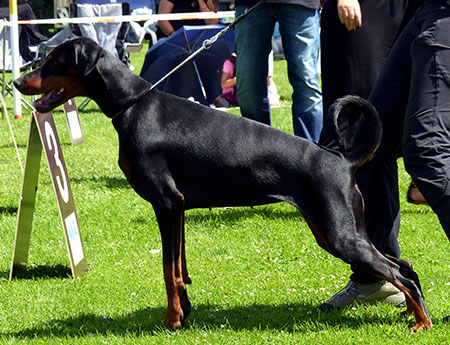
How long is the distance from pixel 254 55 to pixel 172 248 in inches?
96.9

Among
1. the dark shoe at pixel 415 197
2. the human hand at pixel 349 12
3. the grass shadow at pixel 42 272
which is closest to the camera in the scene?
the human hand at pixel 349 12

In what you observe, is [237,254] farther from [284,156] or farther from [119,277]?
[284,156]

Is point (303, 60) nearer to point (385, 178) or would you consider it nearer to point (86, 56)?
point (385, 178)

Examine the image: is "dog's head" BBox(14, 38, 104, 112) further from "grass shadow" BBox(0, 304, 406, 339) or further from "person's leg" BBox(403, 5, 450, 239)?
"person's leg" BBox(403, 5, 450, 239)

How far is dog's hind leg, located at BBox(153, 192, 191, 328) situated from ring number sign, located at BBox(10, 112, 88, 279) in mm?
1004

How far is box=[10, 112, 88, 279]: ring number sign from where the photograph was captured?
4223mm

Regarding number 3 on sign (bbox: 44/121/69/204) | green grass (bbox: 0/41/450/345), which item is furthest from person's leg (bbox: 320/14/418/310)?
number 3 on sign (bbox: 44/121/69/204)

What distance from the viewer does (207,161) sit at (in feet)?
10.9

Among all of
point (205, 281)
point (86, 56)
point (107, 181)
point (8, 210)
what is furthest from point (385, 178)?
point (107, 181)

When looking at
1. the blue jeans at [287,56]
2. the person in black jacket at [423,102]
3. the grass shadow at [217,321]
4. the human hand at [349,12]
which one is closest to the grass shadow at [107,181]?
the blue jeans at [287,56]

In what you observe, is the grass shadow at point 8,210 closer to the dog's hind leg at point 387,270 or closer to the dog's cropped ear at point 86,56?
the dog's cropped ear at point 86,56

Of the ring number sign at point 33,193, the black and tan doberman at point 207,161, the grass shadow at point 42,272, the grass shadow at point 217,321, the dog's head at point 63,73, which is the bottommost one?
the grass shadow at point 42,272

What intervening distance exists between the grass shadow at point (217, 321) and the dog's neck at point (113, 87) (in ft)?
3.28

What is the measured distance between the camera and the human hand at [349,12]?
3605 millimetres
